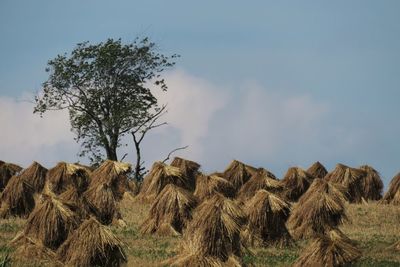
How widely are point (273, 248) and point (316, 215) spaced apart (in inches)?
107

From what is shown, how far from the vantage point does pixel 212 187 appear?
3075cm

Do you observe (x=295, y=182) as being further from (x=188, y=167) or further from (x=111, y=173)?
(x=111, y=173)

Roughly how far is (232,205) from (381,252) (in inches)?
243

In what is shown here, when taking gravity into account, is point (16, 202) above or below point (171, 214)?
above

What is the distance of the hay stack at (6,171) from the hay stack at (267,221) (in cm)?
1439

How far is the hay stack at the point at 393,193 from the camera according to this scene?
36156 mm

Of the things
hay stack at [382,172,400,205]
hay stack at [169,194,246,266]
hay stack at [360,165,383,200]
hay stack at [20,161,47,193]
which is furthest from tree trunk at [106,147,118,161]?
hay stack at [169,194,246,266]

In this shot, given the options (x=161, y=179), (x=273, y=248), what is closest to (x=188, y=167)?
(x=161, y=179)

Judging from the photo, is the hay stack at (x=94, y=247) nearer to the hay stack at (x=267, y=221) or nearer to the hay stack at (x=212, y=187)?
the hay stack at (x=267, y=221)

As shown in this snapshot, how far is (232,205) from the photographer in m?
20.0

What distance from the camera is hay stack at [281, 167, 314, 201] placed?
121ft

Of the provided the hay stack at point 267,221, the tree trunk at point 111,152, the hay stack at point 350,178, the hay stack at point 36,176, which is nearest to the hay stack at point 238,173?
the hay stack at point 350,178

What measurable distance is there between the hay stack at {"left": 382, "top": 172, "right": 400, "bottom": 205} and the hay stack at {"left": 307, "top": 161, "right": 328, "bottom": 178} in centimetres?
461

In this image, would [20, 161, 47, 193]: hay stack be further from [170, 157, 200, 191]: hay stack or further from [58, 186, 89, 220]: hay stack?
[58, 186, 89, 220]: hay stack
